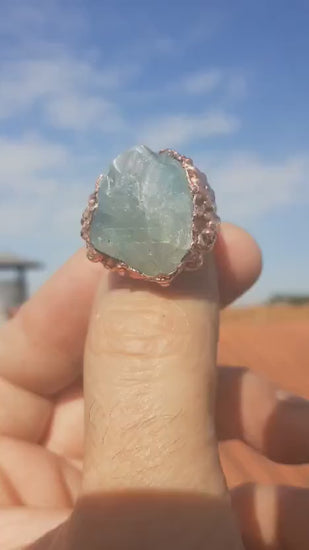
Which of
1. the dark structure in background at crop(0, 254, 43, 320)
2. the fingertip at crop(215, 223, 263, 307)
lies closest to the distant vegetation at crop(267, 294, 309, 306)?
the dark structure in background at crop(0, 254, 43, 320)

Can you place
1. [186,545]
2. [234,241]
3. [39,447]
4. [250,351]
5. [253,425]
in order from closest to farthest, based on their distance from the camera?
[186,545], [234,241], [253,425], [39,447], [250,351]

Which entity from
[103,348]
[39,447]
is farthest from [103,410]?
[39,447]

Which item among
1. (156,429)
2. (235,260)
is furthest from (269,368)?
(156,429)

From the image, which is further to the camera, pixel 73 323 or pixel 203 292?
pixel 73 323

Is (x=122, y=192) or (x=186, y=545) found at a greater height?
(x=122, y=192)

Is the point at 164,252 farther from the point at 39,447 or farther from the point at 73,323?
the point at 39,447

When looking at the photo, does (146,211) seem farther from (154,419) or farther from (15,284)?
(15,284)
